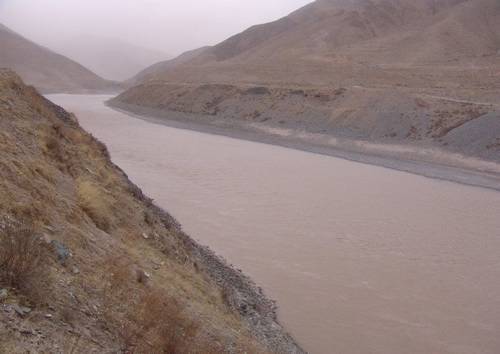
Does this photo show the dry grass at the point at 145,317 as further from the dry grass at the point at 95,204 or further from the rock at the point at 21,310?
the dry grass at the point at 95,204

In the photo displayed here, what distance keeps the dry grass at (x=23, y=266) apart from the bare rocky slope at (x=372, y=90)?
28.4 metres

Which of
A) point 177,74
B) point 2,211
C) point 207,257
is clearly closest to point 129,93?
point 177,74

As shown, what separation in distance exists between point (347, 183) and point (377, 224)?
22.7 feet

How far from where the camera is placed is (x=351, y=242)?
15.6m

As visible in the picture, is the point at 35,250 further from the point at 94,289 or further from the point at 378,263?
the point at 378,263

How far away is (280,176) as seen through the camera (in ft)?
84.4

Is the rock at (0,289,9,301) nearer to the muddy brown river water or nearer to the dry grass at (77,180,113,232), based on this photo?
the dry grass at (77,180,113,232)

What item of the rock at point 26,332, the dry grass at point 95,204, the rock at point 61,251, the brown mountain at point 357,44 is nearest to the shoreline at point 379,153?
the brown mountain at point 357,44

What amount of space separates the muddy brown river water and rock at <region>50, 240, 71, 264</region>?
5191 mm

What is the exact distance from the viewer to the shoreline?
→ 90.5ft

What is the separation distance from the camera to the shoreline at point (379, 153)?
2758 cm

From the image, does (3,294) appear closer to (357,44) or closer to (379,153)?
(379,153)

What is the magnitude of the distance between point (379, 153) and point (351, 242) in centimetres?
1854

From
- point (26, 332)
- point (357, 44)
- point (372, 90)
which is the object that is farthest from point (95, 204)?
point (357, 44)
